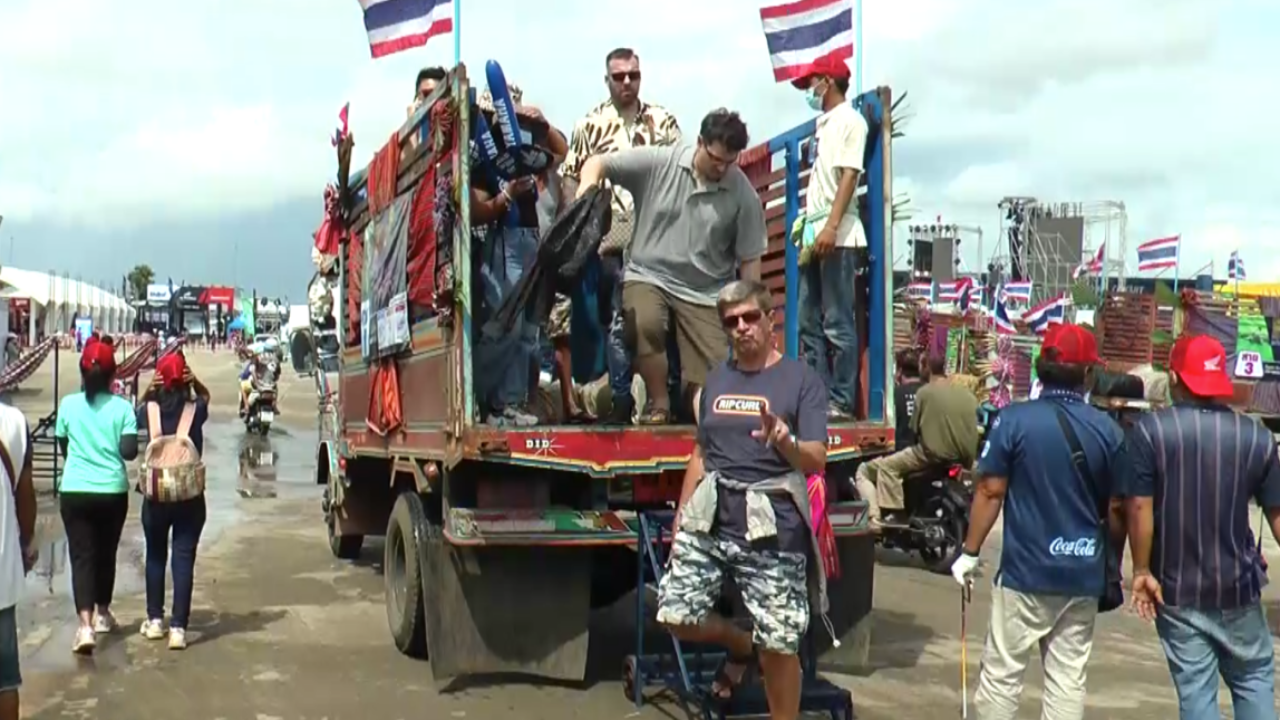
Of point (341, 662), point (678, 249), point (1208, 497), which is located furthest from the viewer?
point (341, 662)

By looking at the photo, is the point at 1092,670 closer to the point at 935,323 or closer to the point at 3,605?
the point at 3,605

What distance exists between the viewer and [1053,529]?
4.73 m

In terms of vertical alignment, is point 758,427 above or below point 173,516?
above

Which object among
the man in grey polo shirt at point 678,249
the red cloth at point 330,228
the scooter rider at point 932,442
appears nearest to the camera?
the man in grey polo shirt at point 678,249

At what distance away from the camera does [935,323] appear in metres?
21.8

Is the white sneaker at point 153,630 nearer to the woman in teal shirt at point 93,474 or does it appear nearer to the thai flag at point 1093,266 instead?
the woman in teal shirt at point 93,474

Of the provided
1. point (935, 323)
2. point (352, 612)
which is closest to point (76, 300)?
point (935, 323)

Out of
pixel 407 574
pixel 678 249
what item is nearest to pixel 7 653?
pixel 407 574

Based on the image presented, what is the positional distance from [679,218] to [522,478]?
1514 mm

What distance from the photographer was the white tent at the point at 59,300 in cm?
5369

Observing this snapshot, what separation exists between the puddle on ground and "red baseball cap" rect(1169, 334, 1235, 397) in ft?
14.6

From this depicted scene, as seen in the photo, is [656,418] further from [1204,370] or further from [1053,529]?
[1204,370]

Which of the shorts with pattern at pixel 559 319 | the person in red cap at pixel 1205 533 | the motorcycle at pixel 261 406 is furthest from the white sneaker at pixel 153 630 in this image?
the motorcycle at pixel 261 406

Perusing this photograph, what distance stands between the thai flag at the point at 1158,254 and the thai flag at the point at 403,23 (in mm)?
20776
